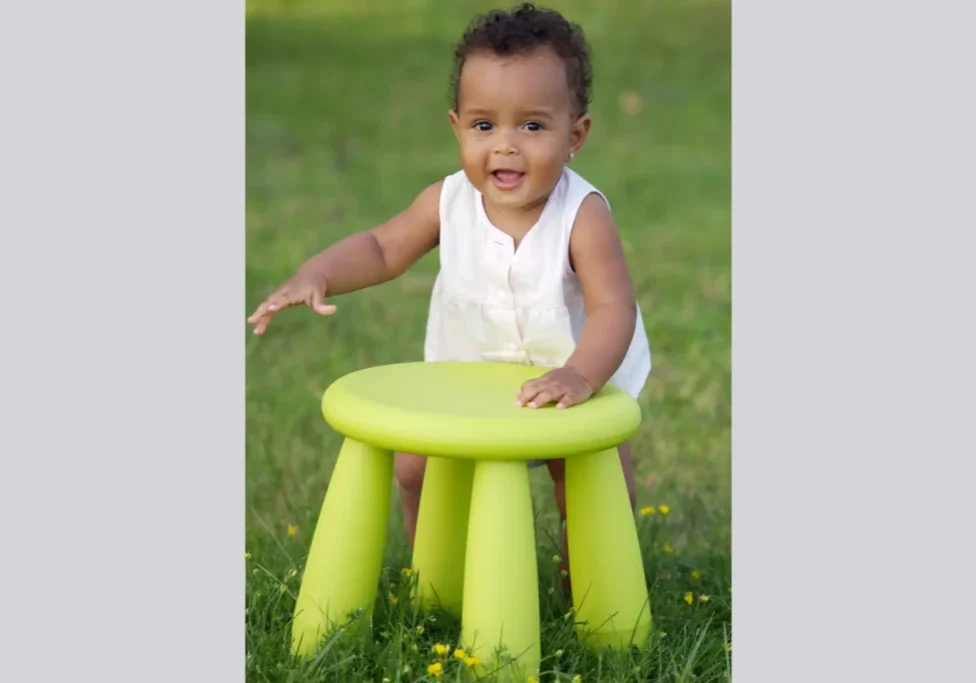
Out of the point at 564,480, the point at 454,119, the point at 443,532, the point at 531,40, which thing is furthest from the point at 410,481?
the point at 531,40

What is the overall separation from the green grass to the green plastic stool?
0.07m

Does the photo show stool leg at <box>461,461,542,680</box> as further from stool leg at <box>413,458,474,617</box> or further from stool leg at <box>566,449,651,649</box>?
stool leg at <box>413,458,474,617</box>

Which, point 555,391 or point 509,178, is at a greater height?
point 509,178

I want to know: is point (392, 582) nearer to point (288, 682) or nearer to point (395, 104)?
point (288, 682)

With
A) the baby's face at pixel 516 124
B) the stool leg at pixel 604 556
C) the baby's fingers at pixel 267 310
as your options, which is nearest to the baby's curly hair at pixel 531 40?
the baby's face at pixel 516 124

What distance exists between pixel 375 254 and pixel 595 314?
1.33 ft

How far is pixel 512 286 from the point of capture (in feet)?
8.95

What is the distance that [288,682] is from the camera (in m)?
2.51

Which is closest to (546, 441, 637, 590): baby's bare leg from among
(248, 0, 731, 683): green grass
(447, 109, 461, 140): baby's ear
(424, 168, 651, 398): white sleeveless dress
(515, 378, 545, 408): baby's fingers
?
(248, 0, 731, 683): green grass

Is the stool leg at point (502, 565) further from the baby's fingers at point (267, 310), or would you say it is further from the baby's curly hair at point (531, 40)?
the baby's curly hair at point (531, 40)

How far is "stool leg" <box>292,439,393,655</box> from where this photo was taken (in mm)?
2562

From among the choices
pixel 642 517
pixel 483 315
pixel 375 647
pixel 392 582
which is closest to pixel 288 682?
pixel 375 647

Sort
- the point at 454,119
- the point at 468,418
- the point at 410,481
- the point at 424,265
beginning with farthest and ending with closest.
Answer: the point at 424,265 → the point at 410,481 → the point at 454,119 → the point at 468,418

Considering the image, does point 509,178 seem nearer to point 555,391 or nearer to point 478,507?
point 555,391
